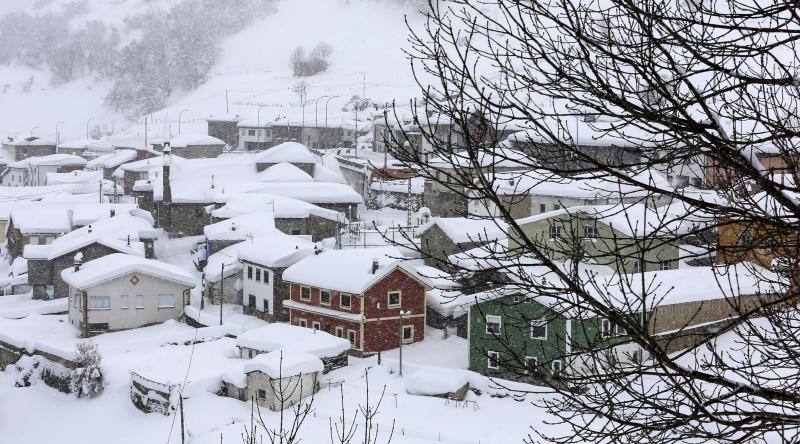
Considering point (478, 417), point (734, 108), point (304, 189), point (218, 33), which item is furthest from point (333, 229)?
point (218, 33)

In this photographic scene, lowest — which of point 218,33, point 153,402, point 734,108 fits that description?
point 153,402

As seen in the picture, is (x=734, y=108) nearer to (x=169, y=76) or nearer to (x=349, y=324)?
(x=349, y=324)

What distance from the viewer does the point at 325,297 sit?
25000 millimetres

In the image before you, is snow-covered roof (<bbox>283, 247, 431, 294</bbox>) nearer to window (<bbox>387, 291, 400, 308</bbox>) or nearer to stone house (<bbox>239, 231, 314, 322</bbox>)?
window (<bbox>387, 291, 400, 308</bbox>)

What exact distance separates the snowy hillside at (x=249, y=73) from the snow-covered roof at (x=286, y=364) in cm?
5565

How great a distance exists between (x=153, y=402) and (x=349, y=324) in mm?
6041

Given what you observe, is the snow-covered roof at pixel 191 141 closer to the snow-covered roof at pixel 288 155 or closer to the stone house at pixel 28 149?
the snow-covered roof at pixel 288 155

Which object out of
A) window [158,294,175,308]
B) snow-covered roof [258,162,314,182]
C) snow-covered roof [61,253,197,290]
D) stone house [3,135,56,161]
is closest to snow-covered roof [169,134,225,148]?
snow-covered roof [258,162,314,182]

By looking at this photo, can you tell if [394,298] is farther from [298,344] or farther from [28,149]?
[28,149]

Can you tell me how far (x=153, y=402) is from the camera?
20.3 metres

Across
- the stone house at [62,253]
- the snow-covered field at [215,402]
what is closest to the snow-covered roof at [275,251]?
the snow-covered field at [215,402]

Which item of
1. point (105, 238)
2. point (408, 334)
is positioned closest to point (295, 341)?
point (408, 334)

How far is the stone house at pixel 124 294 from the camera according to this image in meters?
25.9

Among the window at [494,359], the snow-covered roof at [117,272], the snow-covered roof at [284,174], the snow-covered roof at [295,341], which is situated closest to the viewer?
the window at [494,359]
